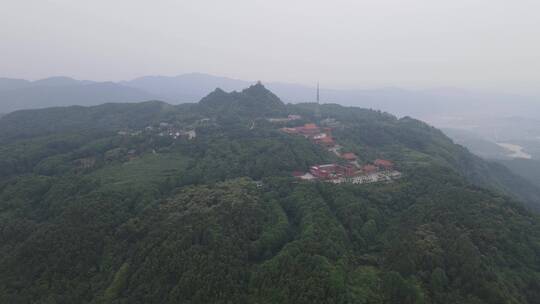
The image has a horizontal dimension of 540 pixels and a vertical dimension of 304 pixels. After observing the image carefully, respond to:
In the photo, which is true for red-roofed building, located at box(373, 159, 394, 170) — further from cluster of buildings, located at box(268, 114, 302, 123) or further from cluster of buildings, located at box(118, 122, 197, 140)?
cluster of buildings, located at box(118, 122, 197, 140)

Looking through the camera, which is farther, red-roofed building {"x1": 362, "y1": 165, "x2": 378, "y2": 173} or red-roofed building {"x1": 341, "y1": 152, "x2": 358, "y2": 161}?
red-roofed building {"x1": 341, "y1": 152, "x2": 358, "y2": 161}

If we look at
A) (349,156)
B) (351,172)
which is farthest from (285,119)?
(351,172)

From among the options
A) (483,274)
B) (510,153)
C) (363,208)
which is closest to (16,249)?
(363,208)

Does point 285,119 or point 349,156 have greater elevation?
point 285,119

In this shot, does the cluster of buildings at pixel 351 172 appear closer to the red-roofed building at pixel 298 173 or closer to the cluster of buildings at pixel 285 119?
the red-roofed building at pixel 298 173

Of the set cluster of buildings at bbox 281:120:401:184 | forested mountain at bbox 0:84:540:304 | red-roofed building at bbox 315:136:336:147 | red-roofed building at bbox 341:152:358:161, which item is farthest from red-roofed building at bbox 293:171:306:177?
red-roofed building at bbox 315:136:336:147

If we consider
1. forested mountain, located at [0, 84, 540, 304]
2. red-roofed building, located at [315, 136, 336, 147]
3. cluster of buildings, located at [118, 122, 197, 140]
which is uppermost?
cluster of buildings, located at [118, 122, 197, 140]

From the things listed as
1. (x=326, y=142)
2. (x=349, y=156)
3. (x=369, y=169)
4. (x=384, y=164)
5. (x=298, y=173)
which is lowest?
(x=369, y=169)

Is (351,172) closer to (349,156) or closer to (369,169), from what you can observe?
(369,169)
